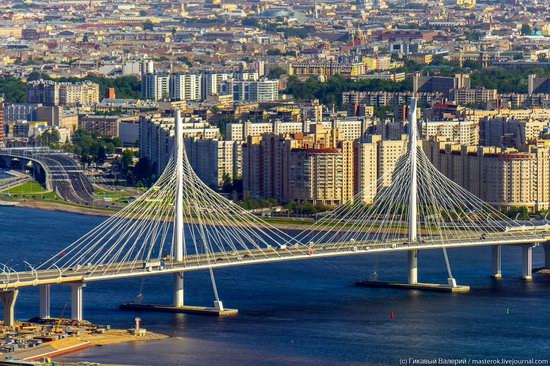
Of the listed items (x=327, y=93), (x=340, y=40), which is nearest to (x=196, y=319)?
(x=327, y=93)

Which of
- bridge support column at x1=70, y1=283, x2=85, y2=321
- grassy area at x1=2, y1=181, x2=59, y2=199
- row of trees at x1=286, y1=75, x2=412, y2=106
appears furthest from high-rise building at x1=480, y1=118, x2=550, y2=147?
bridge support column at x1=70, y1=283, x2=85, y2=321

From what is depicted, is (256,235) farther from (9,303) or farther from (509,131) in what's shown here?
(509,131)

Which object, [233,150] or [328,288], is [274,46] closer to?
[233,150]

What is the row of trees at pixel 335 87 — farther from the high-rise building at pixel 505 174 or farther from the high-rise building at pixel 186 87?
the high-rise building at pixel 505 174

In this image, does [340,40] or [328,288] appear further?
[340,40]

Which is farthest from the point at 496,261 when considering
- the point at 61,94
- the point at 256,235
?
the point at 61,94

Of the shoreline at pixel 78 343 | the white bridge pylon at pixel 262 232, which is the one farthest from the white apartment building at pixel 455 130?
the shoreline at pixel 78 343
